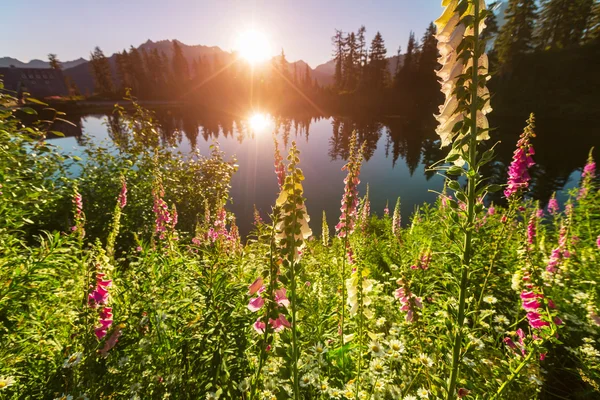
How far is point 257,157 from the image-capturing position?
25109 mm

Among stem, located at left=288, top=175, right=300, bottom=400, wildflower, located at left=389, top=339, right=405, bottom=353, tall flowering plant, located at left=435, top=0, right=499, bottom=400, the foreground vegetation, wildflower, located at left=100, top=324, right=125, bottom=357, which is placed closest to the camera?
tall flowering plant, located at left=435, top=0, right=499, bottom=400

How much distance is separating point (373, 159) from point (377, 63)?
52.7 m

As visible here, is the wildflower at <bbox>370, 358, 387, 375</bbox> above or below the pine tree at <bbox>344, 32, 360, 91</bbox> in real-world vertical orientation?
below

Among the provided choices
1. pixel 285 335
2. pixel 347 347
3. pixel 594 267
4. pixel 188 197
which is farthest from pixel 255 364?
pixel 188 197

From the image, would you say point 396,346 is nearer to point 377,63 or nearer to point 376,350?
point 376,350

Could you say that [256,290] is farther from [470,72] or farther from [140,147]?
[140,147]

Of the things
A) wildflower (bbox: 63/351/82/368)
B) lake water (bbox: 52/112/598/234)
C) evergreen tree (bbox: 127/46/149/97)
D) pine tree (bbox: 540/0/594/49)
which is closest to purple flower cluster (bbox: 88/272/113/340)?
wildflower (bbox: 63/351/82/368)

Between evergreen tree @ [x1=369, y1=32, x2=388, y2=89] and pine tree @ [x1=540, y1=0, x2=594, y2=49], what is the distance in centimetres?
3004

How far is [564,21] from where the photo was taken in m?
43.8

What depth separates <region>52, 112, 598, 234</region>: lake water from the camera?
50.4ft

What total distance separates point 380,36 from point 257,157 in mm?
61349

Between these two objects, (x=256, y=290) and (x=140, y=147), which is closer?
(x=256, y=290)

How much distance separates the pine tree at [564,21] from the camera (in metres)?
41.9

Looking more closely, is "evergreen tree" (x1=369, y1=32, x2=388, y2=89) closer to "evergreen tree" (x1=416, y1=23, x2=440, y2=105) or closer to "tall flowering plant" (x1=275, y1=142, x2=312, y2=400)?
"evergreen tree" (x1=416, y1=23, x2=440, y2=105)
